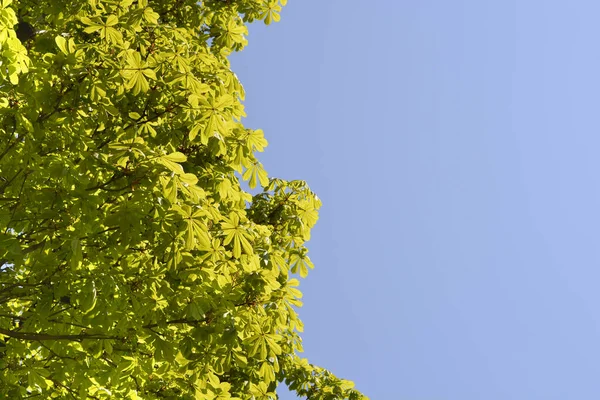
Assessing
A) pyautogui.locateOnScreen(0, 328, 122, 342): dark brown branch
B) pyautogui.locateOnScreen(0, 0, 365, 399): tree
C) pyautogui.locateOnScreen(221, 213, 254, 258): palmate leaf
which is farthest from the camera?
pyautogui.locateOnScreen(0, 328, 122, 342): dark brown branch

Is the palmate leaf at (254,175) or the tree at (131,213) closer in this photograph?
the tree at (131,213)

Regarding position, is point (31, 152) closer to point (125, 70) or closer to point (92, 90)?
point (92, 90)

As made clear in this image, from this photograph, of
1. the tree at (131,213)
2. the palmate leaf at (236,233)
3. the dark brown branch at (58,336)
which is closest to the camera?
the tree at (131,213)

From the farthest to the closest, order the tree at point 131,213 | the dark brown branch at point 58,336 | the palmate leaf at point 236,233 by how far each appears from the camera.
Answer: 1. the dark brown branch at point 58,336
2. the palmate leaf at point 236,233
3. the tree at point 131,213

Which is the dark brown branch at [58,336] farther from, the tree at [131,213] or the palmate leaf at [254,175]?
the palmate leaf at [254,175]

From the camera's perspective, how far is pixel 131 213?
4793mm

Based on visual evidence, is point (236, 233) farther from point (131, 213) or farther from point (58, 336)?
point (58, 336)

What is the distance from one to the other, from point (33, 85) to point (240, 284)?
299 cm

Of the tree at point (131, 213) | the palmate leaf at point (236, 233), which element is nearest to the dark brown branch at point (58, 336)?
the tree at point (131, 213)

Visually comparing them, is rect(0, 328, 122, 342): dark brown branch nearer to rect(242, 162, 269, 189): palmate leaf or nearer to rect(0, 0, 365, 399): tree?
rect(0, 0, 365, 399): tree

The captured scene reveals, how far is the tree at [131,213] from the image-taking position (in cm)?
492

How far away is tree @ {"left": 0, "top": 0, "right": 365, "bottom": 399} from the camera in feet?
16.1

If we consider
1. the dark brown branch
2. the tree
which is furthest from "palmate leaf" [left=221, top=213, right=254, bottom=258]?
the dark brown branch

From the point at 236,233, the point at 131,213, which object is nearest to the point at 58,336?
the point at 131,213
